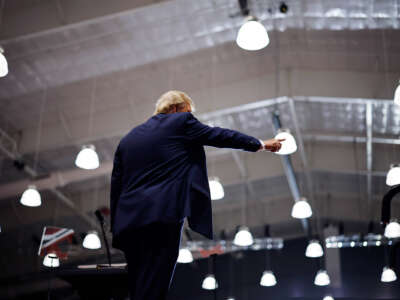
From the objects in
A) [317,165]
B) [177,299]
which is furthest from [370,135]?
[177,299]

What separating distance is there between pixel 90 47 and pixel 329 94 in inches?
170

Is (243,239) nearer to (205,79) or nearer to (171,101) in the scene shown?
(205,79)

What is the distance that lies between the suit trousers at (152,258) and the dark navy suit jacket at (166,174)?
4 cm

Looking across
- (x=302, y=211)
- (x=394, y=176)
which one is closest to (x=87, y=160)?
(x=302, y=211)

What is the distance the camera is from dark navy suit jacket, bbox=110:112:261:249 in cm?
231

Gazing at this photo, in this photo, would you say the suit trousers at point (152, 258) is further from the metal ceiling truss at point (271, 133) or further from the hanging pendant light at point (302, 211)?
the metal ceiling truss at point (271, 133)

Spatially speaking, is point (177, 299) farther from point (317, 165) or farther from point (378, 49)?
point (378, 49)

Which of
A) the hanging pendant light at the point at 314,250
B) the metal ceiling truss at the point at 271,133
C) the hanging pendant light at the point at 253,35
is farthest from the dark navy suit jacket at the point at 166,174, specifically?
the hanging pendant light at the point at 314,250

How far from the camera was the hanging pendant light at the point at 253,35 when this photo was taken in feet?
17.9

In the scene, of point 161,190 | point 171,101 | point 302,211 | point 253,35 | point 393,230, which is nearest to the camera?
point 161,190

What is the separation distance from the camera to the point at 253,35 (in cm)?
545

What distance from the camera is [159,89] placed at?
32.9 ft

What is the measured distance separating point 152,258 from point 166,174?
0.40 m

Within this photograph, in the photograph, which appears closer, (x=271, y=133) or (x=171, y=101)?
(x=171, y=101)
